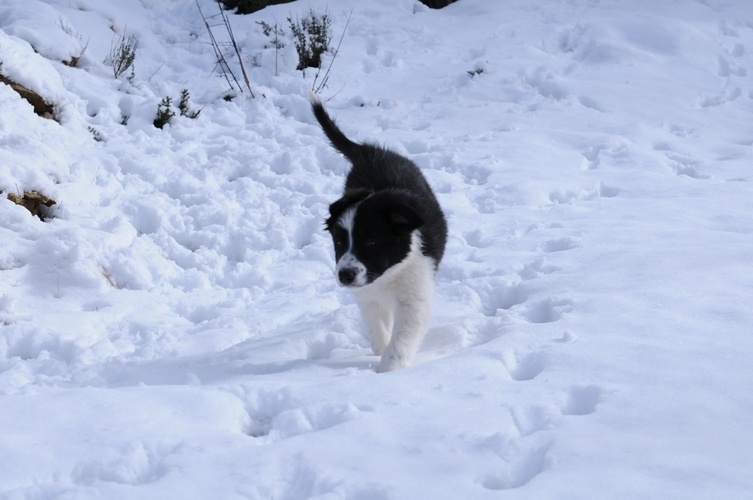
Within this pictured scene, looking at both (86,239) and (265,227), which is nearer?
(86,239)

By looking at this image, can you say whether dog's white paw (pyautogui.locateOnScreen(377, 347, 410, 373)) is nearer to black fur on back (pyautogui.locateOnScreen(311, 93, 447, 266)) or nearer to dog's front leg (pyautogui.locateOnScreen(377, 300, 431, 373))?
dog's front leg (pyautogui.locateOnScreen(377, 300, 431, 373))

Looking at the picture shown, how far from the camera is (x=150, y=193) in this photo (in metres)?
5.98

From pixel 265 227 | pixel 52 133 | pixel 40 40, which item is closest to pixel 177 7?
pixel 40 40

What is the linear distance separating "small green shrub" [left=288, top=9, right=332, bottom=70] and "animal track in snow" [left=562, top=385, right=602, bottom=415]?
713cm

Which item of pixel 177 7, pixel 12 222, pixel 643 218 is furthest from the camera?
pixel 177 7

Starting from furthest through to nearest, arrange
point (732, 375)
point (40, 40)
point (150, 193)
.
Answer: point (40, 40) < point (150, 193) < point (732, 375)

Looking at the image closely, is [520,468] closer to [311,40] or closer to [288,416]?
[288,416]

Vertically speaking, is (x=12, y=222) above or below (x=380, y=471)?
below

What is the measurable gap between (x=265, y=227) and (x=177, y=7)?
5943 millimetres

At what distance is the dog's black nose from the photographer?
3477 millimetres

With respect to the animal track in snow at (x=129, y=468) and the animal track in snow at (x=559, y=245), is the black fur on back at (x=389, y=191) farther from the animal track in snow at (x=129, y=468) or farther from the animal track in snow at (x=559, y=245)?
the animal track in snow at (x=129, y=468)

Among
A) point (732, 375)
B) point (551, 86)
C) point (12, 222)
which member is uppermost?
point (732, 375)

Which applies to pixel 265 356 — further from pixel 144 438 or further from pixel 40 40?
Result: pixel 40 40

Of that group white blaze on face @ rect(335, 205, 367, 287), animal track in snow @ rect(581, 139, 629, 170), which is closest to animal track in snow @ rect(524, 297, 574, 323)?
white blaze on face @ rect(335, 205, 367, 287)
